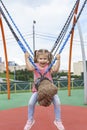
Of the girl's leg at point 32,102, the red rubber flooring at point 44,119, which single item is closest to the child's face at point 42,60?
the girl's leg at point 32,102

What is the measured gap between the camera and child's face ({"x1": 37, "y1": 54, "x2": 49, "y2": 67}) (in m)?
5.50

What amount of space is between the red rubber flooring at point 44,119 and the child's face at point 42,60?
1358 millimetres

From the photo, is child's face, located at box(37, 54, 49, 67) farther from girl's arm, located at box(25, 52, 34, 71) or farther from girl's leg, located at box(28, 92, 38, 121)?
girl's leg, located at box(28, 92, 38, 121)

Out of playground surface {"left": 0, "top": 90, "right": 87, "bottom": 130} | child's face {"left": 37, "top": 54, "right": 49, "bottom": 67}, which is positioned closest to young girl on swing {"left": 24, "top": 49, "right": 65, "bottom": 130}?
child's face {"left": 37, "top": 54, "right": 49, "bottom": 67}

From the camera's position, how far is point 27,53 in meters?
5.46

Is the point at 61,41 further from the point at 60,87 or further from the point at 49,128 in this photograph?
the point at 60,87

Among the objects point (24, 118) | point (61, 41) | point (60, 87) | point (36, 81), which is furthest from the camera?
point (60, 87)

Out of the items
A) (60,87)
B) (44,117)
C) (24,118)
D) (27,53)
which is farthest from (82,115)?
(60,87)

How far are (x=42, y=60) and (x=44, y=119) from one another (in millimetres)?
2016

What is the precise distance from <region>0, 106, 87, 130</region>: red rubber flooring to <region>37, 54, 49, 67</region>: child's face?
1.36 meters

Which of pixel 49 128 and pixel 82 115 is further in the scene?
pixel 82 115

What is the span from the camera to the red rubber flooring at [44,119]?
6.21m

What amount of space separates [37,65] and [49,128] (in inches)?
53.8

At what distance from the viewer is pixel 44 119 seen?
23.1 ft
